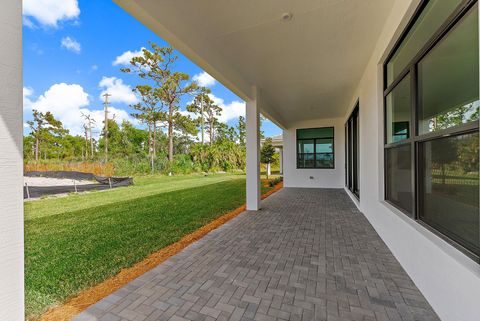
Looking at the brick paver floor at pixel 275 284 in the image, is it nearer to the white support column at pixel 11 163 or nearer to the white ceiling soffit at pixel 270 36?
the white support column at pixel 11 163

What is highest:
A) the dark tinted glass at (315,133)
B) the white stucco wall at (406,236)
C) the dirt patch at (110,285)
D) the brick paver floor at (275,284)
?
the dark tinted glass at (315,133)

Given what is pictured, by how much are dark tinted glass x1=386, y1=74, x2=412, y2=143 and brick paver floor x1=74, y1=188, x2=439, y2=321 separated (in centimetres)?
159

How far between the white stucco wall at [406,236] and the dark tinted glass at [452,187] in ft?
0.45

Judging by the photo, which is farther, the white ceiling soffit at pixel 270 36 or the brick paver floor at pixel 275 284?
→ the white ceiling soffit at pixel 270 36

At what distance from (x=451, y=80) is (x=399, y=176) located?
134 cm

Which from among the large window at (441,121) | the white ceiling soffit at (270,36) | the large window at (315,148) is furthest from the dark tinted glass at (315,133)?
the large window at (441,121)

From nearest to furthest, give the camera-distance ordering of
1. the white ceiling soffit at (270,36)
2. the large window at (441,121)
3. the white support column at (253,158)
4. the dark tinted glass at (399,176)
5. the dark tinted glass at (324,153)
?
the large window at (441,121)
the dark tinted glass at (399,176)
the white ceiling soffit at (270,36)
the white support column at (253,158)
the dark tinted glass at (324,153)

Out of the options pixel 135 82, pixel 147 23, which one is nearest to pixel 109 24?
pixel 135 82

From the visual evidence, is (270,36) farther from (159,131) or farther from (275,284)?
(159,131)

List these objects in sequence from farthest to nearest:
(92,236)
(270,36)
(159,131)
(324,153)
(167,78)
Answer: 1. (159,131)
2. (167,78)
3. (324,153)
4. (92,236)
5. (270,36)

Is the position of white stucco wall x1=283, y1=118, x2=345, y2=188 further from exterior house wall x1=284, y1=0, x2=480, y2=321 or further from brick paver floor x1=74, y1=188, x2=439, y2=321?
brick paver floor x1=74, y1=188, x2=439, y2=321

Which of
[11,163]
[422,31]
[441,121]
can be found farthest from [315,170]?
[11,163]

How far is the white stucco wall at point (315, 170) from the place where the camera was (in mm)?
8883

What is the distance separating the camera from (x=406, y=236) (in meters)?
2.29
